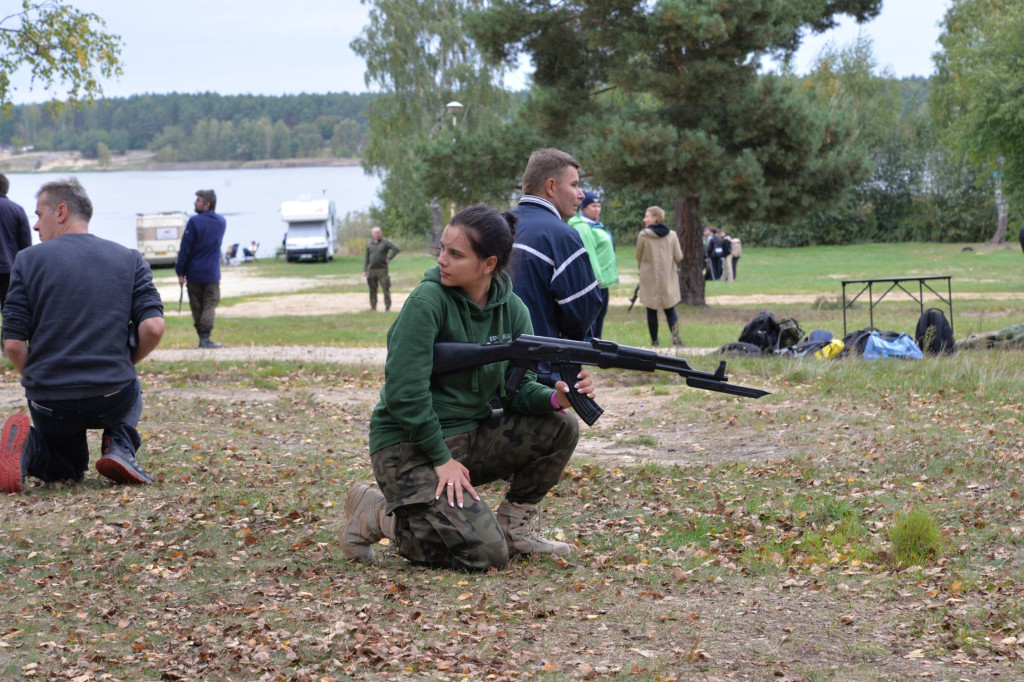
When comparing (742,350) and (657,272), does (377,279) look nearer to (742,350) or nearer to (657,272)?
(657,272)

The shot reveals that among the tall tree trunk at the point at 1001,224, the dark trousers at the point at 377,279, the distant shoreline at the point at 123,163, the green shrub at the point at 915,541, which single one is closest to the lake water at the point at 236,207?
the distant shoreline at the point at 123,163

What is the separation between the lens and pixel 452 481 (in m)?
4.59

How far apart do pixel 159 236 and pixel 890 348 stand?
147 feet

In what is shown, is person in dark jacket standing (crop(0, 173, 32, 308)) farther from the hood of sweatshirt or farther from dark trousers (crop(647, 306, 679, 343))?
the hood of sweatshirt

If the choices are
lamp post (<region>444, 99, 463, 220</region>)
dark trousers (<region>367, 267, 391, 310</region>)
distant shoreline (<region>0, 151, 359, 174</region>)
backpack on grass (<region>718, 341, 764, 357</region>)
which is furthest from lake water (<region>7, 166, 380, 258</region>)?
backpack on grass (<region>718, 341, 764, 357</region>)

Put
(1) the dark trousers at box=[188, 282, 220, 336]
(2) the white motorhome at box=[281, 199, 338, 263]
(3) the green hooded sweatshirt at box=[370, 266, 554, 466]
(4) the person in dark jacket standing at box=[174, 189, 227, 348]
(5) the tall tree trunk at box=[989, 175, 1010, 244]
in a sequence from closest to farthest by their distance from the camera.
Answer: (3) the green hooded sweatshirt at box=[370, 266, 554, 466], (4) the person in dark jacket standing at box=[174, 189, 227, 348], (1) the dark trousers at box=[188, 282, 220, 336], (5) the tall tree trunk at box=[989, 175, 1010, 244], (2) the white motorhome at box=[281, 199, 338, 263]

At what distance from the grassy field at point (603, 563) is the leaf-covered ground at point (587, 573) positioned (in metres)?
0.02

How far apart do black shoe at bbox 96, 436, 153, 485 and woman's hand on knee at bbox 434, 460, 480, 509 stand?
2670 mm

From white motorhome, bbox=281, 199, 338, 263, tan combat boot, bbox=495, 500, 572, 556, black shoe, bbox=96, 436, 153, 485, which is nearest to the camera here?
tan combat boot, bbox=495, 500, 572, 556

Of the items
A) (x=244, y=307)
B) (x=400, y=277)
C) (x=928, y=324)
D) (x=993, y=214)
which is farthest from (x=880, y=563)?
(x=993, y=214)

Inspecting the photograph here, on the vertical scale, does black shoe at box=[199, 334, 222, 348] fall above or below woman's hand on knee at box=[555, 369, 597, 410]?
below

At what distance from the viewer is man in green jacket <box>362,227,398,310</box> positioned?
23.2 m

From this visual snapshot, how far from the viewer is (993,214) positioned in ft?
167

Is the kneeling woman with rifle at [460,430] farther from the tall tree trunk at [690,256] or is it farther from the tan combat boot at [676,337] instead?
the tall tree trunk at [690,256]
